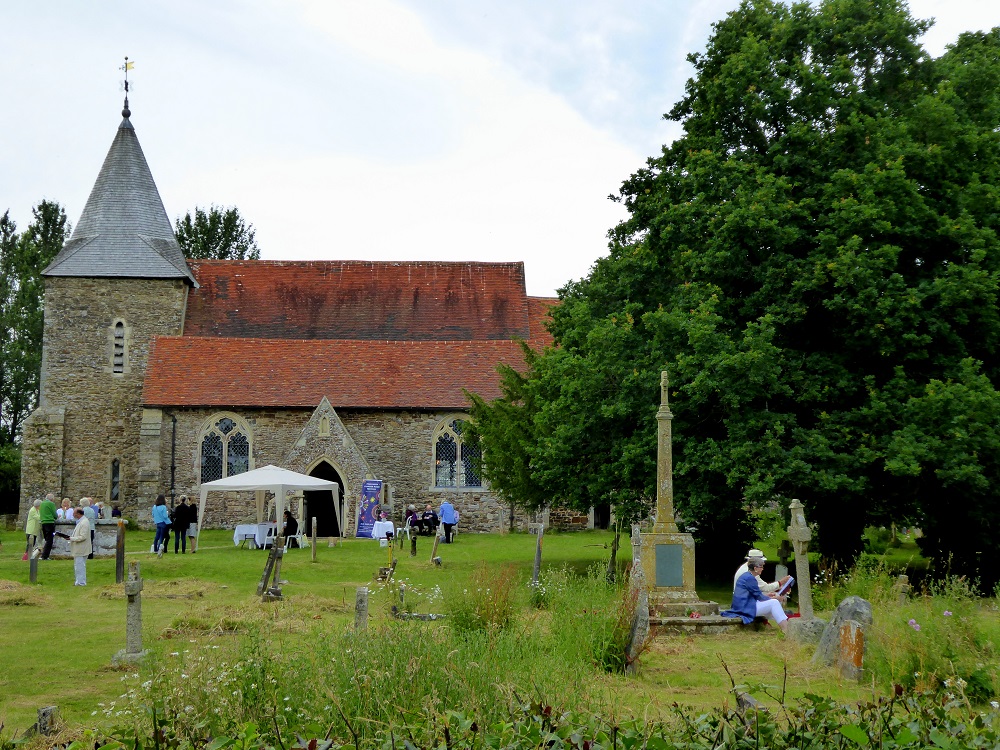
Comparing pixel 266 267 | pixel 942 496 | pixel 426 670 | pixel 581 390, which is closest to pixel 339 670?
pixel 426 670

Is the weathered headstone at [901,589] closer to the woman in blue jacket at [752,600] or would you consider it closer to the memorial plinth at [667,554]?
the woman in blue jacket at [752,600]

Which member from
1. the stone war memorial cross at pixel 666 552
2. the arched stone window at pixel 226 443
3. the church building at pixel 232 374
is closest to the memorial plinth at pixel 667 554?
the stone war memorial cross at pixel 666 552

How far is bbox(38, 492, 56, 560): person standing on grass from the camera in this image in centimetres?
2200

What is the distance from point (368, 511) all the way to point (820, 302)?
1713cm

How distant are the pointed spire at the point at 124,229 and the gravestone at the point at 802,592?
28.3 metres

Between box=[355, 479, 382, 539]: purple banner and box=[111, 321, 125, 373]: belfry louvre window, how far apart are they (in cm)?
1119

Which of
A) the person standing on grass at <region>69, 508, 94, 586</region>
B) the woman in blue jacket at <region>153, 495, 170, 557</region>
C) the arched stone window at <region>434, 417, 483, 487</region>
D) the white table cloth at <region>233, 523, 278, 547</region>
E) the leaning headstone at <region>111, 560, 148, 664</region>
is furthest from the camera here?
the arched stone window at <region>434, 417, 483, 487</region>

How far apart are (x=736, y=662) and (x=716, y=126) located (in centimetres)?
1157

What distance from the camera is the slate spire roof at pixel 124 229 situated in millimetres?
36531

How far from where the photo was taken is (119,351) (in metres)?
36.3

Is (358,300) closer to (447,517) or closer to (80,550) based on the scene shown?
(447,517)

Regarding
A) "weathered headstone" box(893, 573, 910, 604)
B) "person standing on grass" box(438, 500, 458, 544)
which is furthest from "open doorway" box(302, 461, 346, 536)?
"weathered headstone" box(893, 573, 910, 604)

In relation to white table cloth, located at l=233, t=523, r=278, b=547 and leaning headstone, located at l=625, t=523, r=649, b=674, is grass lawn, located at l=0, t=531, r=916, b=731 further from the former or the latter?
white table cloth, located at l=233, t=523, r=278, b=547

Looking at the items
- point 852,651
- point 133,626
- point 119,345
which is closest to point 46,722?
point 133,626
